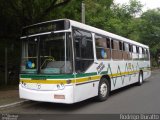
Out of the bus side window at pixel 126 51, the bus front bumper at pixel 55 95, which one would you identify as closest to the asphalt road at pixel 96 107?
the bus front bumper at pixel 55 95

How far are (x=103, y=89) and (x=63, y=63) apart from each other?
110 inches

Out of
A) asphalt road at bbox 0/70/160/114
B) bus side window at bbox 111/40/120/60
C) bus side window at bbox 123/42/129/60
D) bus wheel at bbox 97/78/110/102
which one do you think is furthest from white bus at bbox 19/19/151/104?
bus side window at bbox 123/42/129/60

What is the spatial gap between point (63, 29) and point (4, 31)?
825 cm

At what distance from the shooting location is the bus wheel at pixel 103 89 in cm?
1068

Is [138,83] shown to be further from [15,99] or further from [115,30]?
[115,30]

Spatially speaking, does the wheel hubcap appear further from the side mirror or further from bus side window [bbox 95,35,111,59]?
the side mirror

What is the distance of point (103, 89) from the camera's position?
1097cm

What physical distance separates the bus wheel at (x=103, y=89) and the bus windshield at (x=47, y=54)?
235 centimetres

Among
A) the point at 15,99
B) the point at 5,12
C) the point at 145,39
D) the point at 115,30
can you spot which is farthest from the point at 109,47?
the point at 145,39

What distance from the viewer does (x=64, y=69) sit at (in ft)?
28.8

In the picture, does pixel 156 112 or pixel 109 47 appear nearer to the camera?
pixel 156 112

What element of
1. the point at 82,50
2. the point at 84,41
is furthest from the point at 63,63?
the point at 84,41

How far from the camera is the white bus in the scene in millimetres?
8773

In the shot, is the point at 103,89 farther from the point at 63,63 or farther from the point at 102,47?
the point at 63,63
